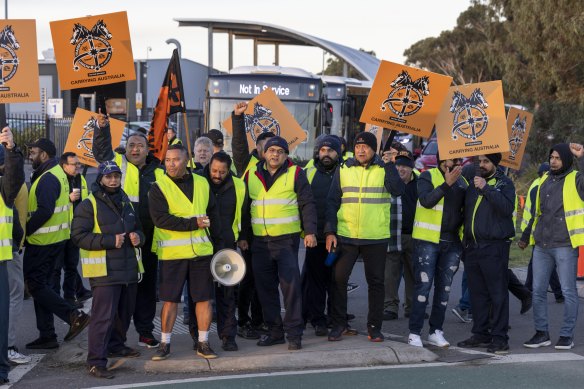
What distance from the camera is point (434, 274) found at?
29.1 ft

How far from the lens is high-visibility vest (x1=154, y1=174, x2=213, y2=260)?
777cm

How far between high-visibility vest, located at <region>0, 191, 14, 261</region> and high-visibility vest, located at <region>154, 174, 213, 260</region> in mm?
1201

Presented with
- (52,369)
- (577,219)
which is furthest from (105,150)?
(577,219)

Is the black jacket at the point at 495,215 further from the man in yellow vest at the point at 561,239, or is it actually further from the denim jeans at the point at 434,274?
the man in yellow vest at the point at 561,239

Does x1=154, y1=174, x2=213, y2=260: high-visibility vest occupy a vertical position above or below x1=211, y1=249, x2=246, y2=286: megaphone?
above

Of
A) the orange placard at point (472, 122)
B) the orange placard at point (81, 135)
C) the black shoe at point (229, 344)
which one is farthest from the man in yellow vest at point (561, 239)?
the orange placard at point (81, 135)

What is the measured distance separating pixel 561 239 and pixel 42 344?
16.0 ft

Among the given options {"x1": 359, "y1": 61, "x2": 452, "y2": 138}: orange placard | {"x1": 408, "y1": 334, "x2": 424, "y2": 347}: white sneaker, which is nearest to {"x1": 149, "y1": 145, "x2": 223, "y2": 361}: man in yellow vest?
{"x1": 408, "y1": 334, "x2": 424, "y2": 347}: white sneaker

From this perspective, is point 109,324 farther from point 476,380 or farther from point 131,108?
point 131,108

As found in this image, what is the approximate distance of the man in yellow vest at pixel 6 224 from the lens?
7199 mm

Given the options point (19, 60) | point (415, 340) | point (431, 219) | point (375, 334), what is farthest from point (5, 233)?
point (431, 219)

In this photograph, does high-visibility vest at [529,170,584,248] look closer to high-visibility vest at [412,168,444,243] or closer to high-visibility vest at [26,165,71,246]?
high-visibility vest at [412,168,444,243]

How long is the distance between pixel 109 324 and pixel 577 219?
170 inches

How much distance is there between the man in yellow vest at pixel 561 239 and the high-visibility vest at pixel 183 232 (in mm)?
3191
